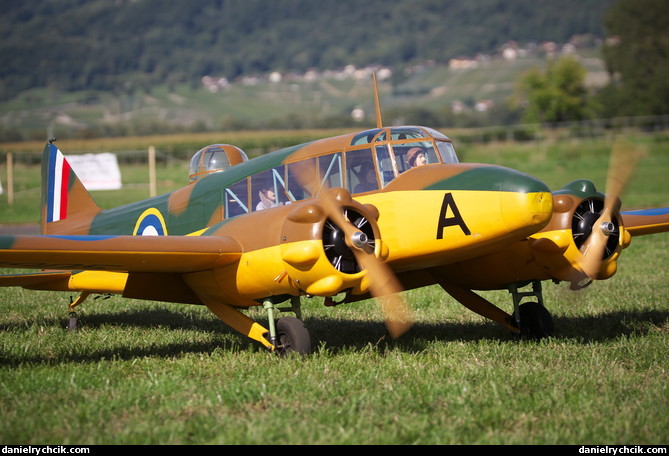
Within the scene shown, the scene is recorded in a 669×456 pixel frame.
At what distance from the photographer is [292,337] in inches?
335

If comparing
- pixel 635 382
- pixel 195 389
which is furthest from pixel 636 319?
pixel 195 389

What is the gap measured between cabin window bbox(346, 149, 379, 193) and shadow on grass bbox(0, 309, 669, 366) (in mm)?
1694

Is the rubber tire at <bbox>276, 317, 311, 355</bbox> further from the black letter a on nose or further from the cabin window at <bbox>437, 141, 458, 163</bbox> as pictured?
the cabin window at <bbox>437, 141, 458, 163</bbox>

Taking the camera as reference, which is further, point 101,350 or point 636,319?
point 636,319

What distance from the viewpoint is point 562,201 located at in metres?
9.09

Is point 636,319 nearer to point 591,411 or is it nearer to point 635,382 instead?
point 635,382

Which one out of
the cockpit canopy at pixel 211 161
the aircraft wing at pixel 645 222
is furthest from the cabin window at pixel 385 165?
the aircraft wing at pixel 645 222

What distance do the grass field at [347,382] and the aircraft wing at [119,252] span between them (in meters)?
1.02

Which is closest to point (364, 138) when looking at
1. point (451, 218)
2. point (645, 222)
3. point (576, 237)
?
point (451, 218)

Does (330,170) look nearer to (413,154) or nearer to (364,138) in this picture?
(364,138)

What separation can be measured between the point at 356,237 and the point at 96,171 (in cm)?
3070

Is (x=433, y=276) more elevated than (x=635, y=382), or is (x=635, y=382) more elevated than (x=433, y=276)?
(x=433, y=276)

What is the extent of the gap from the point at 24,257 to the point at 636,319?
781cm

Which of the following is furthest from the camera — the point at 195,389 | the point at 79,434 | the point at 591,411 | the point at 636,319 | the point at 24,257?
the point at 636,319
